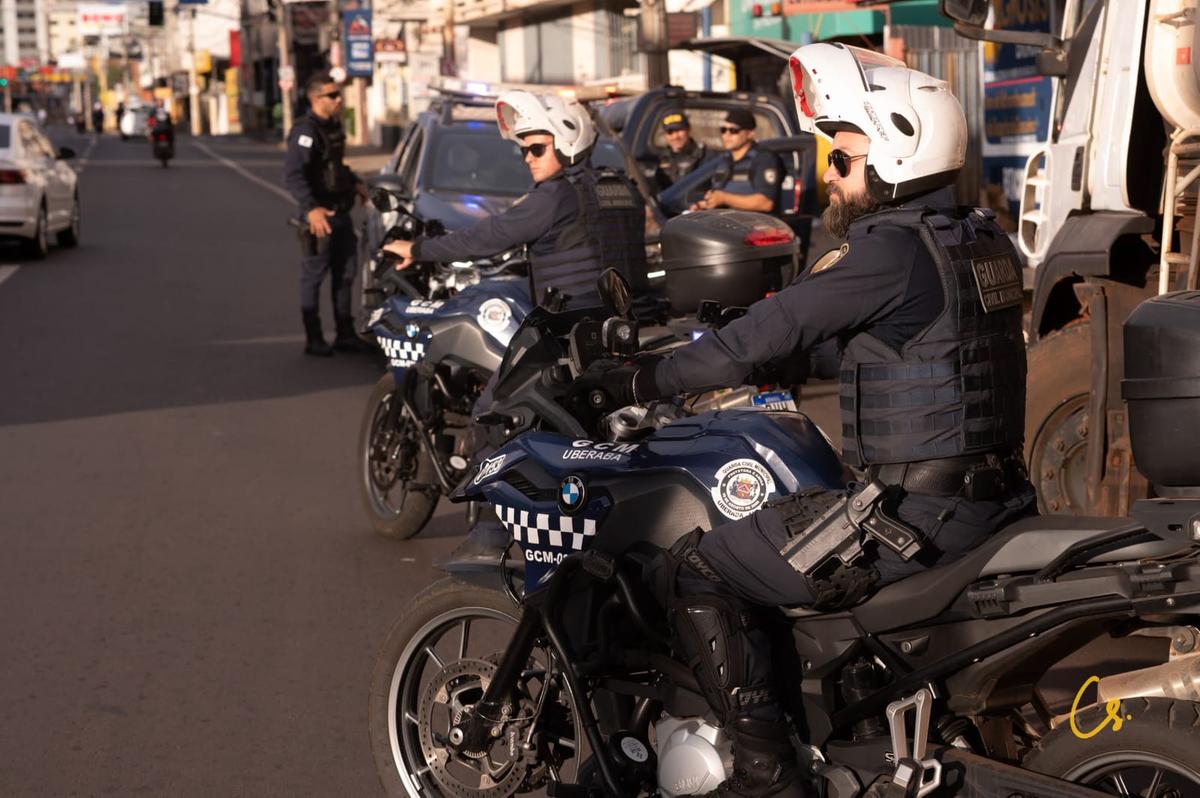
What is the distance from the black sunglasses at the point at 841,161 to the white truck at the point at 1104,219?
2.33 m

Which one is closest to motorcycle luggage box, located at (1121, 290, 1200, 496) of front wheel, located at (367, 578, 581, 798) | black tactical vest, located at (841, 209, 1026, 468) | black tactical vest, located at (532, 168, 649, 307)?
black tactical vest, located at (841, 209, 1026, 468)

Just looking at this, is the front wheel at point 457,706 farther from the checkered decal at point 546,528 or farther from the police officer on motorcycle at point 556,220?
the police officer on motorcycle at point 556,220

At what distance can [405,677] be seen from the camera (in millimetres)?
4609

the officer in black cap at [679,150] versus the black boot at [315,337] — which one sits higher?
the officer in black cap at [679,150]

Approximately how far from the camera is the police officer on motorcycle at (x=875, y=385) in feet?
12.3

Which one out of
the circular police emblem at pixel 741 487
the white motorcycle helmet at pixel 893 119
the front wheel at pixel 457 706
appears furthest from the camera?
the front wheel at pixel 457 706

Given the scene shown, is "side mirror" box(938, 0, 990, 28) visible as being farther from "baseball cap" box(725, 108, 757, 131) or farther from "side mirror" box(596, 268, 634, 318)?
"baseball cap" box(725, 108, 757, 131)

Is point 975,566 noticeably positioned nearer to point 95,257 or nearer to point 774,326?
point 774,326

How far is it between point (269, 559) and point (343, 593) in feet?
2.28

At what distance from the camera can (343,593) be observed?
7.27 metres

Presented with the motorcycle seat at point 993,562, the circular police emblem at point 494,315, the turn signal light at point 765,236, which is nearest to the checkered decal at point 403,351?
the circular police emblem at point 494,315

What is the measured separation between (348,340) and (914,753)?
10849 mm
